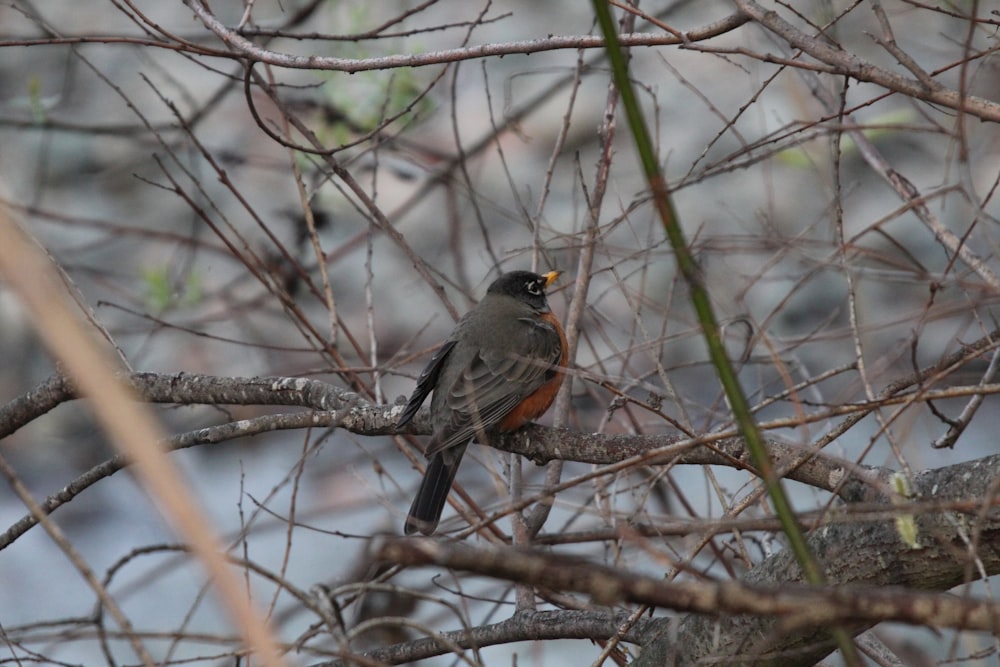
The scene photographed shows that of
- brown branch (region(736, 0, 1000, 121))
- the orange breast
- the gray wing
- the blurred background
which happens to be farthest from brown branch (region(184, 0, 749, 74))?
the orange breast

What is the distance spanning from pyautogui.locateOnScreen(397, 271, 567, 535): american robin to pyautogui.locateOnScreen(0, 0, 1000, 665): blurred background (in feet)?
0.73

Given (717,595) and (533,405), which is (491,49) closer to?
(717,595)

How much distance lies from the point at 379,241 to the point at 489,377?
3.98 m

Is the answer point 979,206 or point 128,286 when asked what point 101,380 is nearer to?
point 979,206

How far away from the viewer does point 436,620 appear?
5.55 metres

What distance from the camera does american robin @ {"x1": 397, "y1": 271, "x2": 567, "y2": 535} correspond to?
15.0ft

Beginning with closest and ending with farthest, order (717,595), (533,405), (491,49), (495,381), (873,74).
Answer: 1. (717,595)
2. (873,74)
3. (491,49)
4. (533,405)
5. (495,381)

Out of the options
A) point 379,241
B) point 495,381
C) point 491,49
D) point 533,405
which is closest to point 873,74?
point 491,49

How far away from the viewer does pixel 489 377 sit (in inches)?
203

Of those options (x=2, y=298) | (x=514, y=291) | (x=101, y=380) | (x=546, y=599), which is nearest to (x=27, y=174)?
(x=2, y=298)

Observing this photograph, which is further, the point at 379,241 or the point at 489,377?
the point at 379,241

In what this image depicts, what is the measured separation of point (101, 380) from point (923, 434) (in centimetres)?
627

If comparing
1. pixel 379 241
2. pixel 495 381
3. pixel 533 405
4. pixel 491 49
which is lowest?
pixel 491 49

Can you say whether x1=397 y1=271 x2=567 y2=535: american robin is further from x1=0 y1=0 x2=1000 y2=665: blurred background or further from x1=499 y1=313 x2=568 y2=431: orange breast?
x1=0 y1=0 x2=1000 y2=665: blurred background
